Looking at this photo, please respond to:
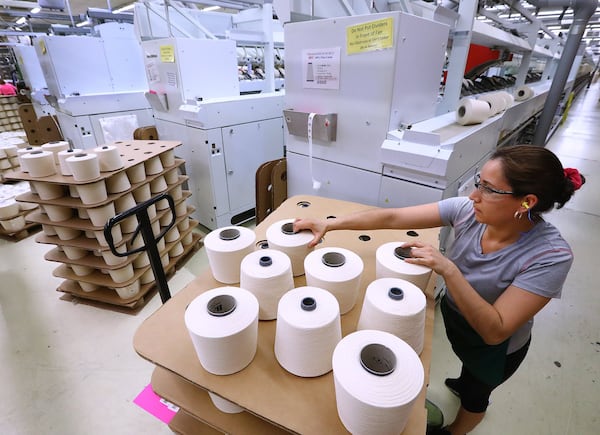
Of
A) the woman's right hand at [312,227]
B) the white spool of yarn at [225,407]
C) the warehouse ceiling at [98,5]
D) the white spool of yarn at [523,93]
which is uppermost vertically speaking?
the warehouse ceiling at [98,5]

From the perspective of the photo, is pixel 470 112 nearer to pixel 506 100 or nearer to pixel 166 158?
pixel 506 100

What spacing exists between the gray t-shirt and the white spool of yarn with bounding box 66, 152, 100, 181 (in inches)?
66.8

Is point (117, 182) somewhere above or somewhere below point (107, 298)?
above

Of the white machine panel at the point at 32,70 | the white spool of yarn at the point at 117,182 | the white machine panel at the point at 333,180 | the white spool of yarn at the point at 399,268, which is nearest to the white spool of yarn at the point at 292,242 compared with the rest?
the white spool of yarn at the point at 399,268

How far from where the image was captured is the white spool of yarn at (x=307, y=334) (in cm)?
69

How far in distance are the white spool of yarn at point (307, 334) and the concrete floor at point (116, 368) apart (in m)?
1.13

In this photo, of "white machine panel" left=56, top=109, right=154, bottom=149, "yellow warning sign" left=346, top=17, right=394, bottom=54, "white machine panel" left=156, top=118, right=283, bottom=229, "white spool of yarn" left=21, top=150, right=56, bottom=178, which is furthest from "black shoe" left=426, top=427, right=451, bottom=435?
"white machine panel" left=56, top=109, right=154, bottom=149

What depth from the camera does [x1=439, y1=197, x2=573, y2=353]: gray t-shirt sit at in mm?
799

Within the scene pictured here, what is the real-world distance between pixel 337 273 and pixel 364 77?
1.07 meters

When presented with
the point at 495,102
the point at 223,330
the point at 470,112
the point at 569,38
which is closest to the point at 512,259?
the point at 223,330

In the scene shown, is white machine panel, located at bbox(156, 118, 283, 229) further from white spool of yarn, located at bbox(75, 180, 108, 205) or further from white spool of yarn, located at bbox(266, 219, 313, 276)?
white spool of yarn, located at bbox(266, 219, 313, 276)

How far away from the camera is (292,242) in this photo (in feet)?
Answer: 3.42

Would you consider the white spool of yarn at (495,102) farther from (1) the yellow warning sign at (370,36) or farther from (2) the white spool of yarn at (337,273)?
(2) the white spool of yarn at (337,273)

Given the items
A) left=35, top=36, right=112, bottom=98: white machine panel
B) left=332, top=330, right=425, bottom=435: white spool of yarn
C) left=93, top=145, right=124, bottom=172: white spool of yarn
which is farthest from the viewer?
left=35, top=36, right=112, bottom=98: white machine panel
